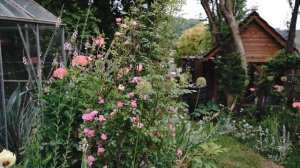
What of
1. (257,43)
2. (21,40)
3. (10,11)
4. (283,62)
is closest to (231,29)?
(283,62)

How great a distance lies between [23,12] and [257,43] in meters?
10.5

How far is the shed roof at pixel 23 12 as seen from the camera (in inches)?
206

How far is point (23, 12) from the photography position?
5.88m

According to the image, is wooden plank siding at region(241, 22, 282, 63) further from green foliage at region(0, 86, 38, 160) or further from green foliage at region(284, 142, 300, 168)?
green foliage at region(0, 86, 38, 160)

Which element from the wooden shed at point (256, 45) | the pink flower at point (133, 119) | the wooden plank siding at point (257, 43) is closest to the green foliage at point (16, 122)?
the pink flower at point (133, 119)

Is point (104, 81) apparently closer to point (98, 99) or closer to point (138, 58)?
point (98, 99)

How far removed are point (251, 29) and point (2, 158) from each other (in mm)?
13794

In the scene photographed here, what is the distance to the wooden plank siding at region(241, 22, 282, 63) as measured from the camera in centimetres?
1452

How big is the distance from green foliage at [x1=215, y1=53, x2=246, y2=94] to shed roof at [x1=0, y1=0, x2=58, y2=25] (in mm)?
6040

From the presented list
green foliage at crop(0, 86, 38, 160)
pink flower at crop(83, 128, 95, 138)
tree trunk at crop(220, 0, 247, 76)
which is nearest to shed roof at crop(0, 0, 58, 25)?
green foliage at crop(0, 86, 38, 160)

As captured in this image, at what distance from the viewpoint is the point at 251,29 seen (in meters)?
14.6

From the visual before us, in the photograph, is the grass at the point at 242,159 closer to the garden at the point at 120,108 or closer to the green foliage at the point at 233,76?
the garden at the point at 120,108

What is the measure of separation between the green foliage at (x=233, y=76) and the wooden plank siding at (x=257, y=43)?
10.9ft

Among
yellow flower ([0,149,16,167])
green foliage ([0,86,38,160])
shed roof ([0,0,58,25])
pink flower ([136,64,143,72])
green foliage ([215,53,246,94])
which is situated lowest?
green foliage ([215,53,246,94])
